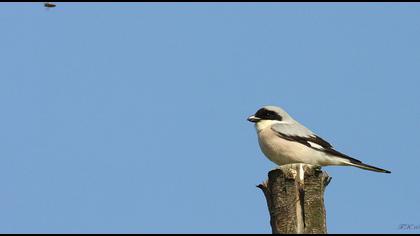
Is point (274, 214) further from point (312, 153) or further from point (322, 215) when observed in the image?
point (312, 153)

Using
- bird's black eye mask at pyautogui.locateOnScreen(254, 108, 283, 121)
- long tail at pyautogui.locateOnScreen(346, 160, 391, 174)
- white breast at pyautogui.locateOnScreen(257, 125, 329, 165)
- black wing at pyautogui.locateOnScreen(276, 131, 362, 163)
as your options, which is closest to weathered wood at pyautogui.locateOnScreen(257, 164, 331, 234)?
white breast at pyautogui.locateOnScreen(257, 125, 329, 165)

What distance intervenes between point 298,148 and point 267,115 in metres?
1.26

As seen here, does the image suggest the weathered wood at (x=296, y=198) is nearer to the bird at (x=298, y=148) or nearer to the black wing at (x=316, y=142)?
the bird at (x=298, y=148)

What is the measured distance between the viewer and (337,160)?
948 centimetres

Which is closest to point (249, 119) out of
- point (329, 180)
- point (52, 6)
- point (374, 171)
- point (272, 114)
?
point (272, 114)

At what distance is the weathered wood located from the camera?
5.64 metres

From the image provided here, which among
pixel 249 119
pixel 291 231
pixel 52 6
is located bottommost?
pixel 291 231

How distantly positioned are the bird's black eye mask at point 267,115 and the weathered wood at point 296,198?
4163 mm

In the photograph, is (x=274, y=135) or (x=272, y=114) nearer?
(x=274, y=135)

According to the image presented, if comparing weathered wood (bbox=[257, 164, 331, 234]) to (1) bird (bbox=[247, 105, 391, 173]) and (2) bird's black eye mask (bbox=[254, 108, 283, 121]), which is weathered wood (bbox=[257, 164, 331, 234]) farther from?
(2) bird's black eye mask (bbox=[254, 108, 283, 121])

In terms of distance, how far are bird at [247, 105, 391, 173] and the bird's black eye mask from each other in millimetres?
348

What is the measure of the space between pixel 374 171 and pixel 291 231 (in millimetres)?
4072

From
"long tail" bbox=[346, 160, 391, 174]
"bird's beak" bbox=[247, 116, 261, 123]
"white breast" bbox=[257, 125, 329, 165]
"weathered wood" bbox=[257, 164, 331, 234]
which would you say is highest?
"bird's beak" bbox=[247, 116, 261, 123]

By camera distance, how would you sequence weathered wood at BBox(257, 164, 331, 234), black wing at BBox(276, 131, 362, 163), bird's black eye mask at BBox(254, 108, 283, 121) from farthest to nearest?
bird's black eye mask at BBox(254, 108, 283, 121) < black wing at BBox(276, 131, 362, 163) < weathered wood at BBox(257, 164, 331, 234)
